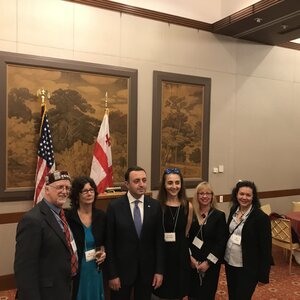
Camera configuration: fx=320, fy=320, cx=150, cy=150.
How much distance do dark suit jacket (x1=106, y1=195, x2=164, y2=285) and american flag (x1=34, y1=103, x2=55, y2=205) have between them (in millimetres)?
1863

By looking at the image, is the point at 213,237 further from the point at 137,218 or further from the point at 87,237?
the point at 87,237

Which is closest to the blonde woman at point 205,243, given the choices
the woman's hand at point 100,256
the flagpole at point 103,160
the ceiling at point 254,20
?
the woman's hand at point 100,256

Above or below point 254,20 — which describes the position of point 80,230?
below

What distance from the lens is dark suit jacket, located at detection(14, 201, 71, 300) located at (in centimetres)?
189

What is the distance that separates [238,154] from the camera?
6254 mm

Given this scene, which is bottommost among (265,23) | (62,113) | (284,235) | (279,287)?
(279,287)

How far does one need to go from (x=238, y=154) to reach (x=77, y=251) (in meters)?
4.46

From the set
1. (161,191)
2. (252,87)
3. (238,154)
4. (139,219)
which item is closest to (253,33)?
(252,87)

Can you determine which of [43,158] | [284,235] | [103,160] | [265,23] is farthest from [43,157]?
[265,23]

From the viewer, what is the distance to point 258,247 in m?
2.80

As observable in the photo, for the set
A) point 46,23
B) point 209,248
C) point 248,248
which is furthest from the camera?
point 46,23

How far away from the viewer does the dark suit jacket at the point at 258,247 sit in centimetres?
275

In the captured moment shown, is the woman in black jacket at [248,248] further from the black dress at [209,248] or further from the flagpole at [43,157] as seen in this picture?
the flagpole at [43,157]

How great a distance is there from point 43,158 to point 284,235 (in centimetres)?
379
